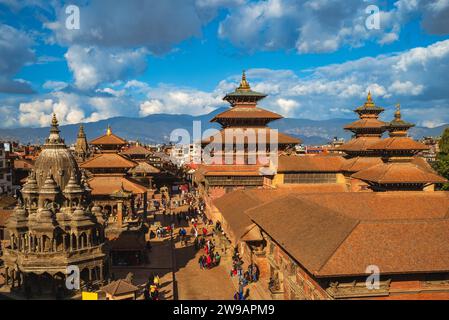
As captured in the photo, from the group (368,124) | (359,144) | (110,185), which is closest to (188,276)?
(110,185)

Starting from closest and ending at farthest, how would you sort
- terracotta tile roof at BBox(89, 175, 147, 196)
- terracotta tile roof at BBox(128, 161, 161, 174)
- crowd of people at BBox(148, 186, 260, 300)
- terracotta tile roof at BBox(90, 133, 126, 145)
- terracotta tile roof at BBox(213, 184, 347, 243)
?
crowd of people at BBox(148, 186, 260, 300), terracotta tile roof at BBox(213, 184, 347, 243), terracotta tile roof at BBox(89, 175, 147, 196), terracotta tile roof at BBox(90, 133, 126, 145), terracotta tile roof at BBox(128, 161, 161, 174)

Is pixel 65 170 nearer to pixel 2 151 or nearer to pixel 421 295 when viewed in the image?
pixel 421 295

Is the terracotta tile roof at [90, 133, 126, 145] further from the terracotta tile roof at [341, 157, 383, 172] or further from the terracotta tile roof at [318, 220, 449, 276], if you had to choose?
the terracotta tile roof at [318, 220, 449, 276]

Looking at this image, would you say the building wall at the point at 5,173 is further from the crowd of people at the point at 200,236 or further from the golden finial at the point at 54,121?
the golden finial at the point at 54,121

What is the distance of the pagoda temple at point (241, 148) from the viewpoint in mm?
43938

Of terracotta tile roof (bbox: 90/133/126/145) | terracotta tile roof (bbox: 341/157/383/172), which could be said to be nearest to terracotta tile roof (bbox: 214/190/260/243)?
terracotta tile roof (bbox: 341/157/383/172)

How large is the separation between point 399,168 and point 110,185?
2593cm

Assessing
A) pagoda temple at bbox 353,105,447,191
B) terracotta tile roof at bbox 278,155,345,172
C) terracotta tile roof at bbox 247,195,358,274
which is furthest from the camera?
terracotta tile roof at bbox 278,155,345,172

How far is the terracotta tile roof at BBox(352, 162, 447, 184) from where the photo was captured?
24.1 metres

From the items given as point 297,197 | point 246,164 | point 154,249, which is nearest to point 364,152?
point 246,164

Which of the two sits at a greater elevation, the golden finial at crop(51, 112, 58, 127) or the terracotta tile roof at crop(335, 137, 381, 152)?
the golden finial at crop(51, 112, 58, 127)

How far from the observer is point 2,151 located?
68.1 meters

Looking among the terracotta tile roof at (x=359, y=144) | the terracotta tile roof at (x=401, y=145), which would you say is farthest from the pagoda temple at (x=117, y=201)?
the terracotta tile roof at (x=359, y=144)

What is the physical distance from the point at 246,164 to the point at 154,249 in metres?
13.6
